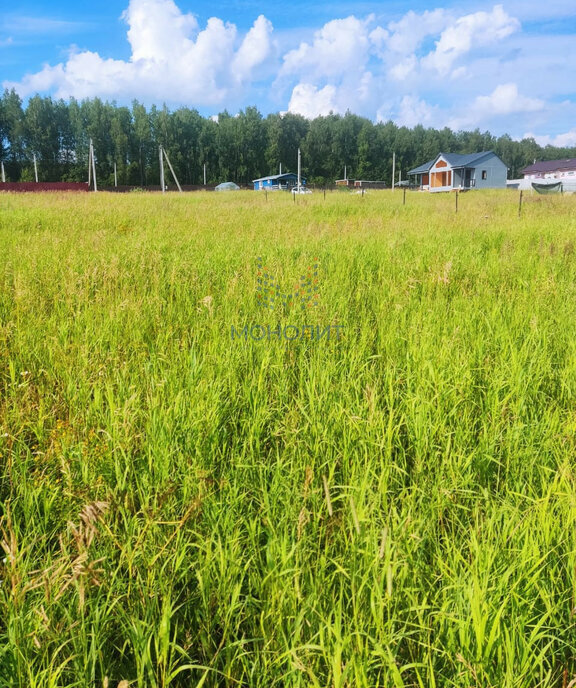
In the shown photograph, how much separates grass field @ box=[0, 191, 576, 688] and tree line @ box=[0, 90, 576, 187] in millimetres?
72816

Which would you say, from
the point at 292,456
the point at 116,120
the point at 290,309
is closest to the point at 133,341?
the point at 290,309

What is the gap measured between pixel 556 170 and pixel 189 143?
66.7 metres

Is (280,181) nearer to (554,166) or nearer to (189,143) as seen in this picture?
(189,143)

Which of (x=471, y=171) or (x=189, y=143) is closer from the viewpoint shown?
(x=471, y=171)

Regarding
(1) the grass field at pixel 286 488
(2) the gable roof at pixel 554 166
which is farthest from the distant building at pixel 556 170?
(1) the grass field at pixel 286 488

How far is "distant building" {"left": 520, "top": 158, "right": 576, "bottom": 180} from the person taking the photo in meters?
80.5

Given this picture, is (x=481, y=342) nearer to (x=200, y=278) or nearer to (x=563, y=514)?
(x=563, y=514)

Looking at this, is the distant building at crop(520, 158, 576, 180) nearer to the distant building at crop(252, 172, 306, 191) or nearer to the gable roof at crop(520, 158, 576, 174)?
the gable roof at crop(520, 158, 576, 174)

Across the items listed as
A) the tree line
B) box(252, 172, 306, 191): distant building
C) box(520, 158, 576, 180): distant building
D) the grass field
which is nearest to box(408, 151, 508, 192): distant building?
box(252, 172, 306, 191): distant building

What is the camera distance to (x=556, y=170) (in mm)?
83625

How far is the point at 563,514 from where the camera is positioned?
162cm

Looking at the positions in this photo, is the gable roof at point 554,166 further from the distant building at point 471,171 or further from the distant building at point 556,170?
the distant building at point 471,171

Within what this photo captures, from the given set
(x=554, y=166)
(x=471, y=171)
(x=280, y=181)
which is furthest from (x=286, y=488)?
(x=554, y=166)

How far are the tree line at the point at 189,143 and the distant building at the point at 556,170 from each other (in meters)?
27.3
